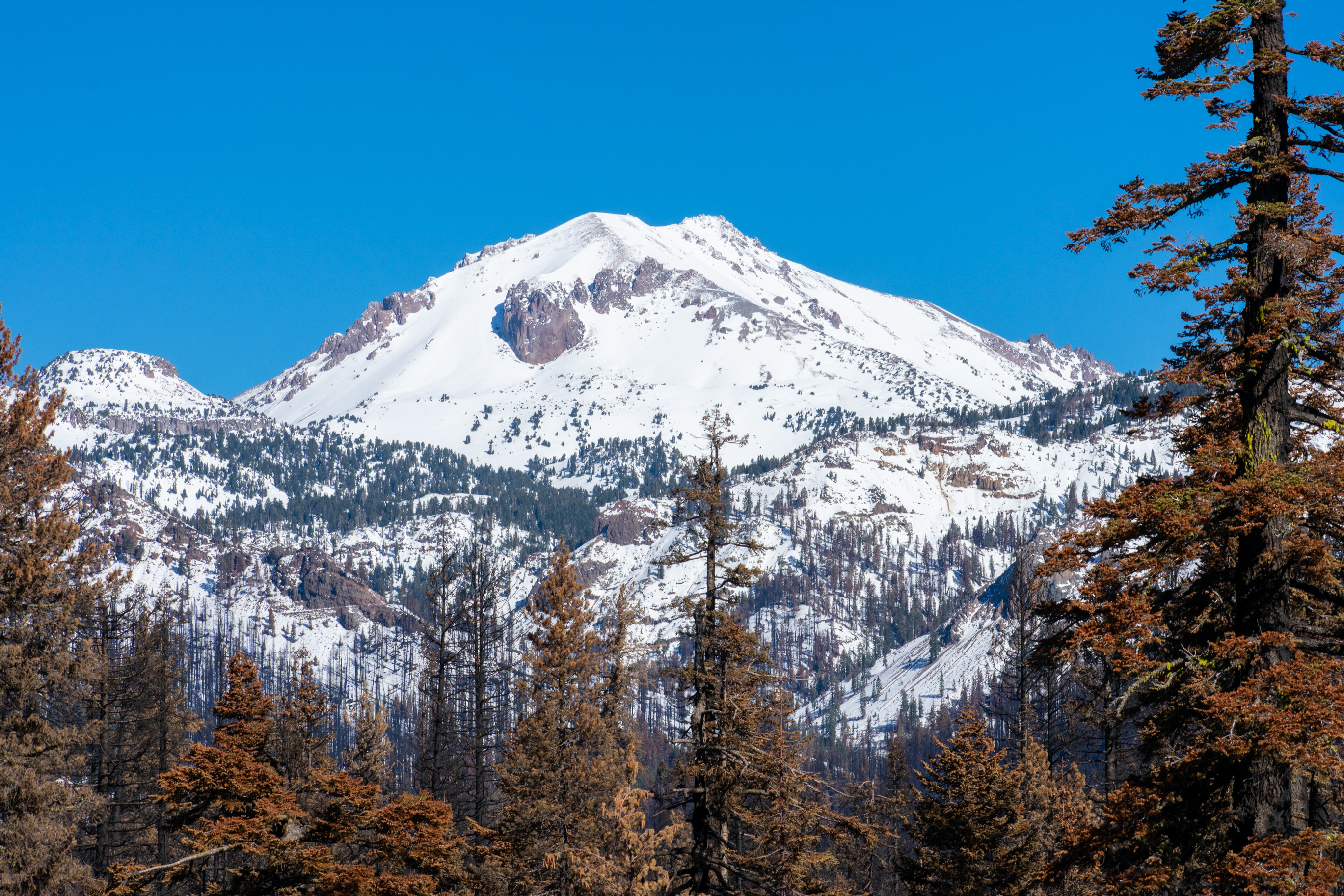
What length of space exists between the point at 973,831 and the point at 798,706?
25.0ft

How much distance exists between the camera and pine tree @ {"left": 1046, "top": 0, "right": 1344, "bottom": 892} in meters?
12.0

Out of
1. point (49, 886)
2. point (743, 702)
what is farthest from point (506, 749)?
point (49, 886)

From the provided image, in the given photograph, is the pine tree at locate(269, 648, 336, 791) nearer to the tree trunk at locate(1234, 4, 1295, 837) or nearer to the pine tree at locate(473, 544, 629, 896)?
the pine tree at locate(473, 544, 629, 896)

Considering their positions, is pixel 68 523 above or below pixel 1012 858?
above

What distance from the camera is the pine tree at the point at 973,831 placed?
105 feet

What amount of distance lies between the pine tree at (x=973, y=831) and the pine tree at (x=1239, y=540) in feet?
64.9

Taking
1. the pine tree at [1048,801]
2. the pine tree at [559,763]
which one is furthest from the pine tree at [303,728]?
the pine tree at [1048,801]

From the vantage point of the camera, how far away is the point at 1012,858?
31.8 m

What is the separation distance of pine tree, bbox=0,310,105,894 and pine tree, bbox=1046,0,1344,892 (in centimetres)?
2141

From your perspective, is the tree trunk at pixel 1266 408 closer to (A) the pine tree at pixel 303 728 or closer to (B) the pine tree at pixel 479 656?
(B) the pine tree at pixel 479 656

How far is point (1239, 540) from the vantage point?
13.2m

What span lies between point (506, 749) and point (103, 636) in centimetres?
1676

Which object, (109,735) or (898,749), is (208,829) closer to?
(109,735)

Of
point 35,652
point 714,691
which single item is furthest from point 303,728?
point 714,691
